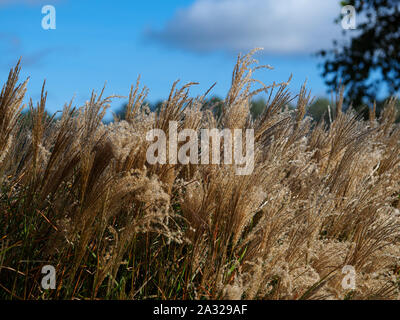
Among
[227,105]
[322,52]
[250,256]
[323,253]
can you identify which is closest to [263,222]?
[250,256]

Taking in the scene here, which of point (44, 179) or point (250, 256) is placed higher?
point (44, 179)

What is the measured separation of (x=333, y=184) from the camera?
2.85m

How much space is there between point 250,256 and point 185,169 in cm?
54

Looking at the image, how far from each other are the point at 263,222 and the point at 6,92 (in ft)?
3.72

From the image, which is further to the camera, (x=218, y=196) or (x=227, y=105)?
(x=227, y=105)

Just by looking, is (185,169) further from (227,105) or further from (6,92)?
(6,92)

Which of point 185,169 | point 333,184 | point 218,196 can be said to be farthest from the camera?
point 333,184

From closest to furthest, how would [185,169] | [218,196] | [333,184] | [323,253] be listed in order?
[218,196]
[323,253]
[185,169]
[333,184]

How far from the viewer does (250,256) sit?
84.4 inches

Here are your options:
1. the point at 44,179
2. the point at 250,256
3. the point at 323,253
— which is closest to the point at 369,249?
the point at 323,253
